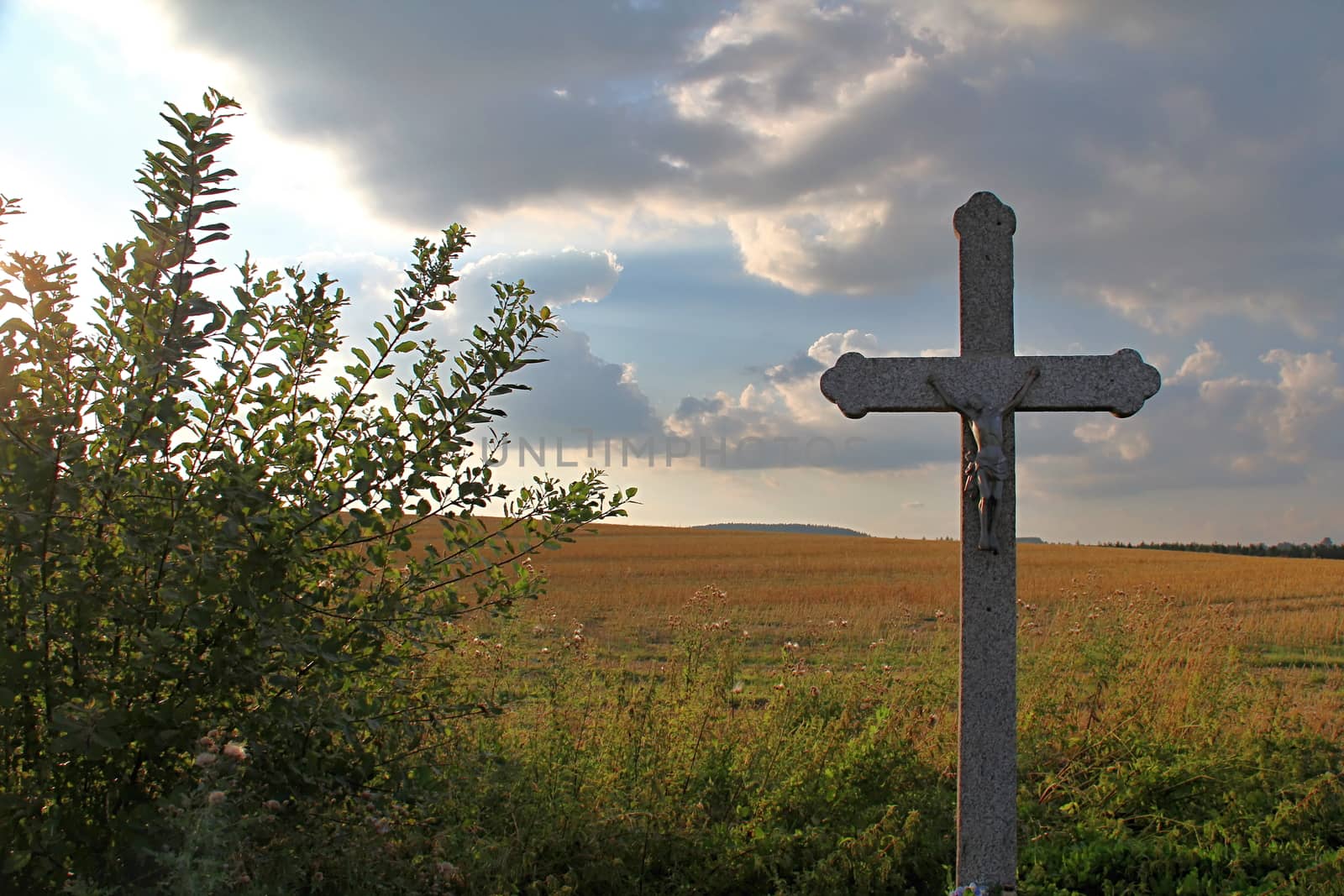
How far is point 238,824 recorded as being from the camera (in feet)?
10.6

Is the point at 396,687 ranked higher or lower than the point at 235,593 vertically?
lower

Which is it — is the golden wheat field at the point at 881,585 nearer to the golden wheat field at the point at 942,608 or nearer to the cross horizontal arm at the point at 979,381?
the golden wheat field at the point at 942,608

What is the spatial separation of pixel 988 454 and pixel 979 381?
1.49 feet

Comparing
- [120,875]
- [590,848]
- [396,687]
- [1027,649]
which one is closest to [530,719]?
[590,848]

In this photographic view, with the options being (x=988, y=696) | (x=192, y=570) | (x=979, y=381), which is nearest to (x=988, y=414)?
(x=979, y=381)

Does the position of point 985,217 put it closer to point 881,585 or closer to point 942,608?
point 942,608

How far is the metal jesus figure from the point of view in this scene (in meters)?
4.90

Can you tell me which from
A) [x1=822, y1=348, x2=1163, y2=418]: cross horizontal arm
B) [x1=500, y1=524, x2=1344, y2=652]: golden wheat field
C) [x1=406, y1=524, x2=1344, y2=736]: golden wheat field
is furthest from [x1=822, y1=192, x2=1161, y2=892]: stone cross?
[x1=500, y1=524, x2=1344, y2=652]: golden wheat field

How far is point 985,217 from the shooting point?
5.27 metres

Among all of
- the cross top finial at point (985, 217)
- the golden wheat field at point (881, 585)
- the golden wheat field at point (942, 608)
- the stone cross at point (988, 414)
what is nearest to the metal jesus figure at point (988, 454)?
the stone cross at point (988, 414)

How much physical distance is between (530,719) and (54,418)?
3732 millimetres

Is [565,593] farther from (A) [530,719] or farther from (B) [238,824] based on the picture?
(B) [238,824]

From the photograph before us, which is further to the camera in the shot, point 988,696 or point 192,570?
point 988,696

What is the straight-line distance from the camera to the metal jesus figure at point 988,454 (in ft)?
16.1
